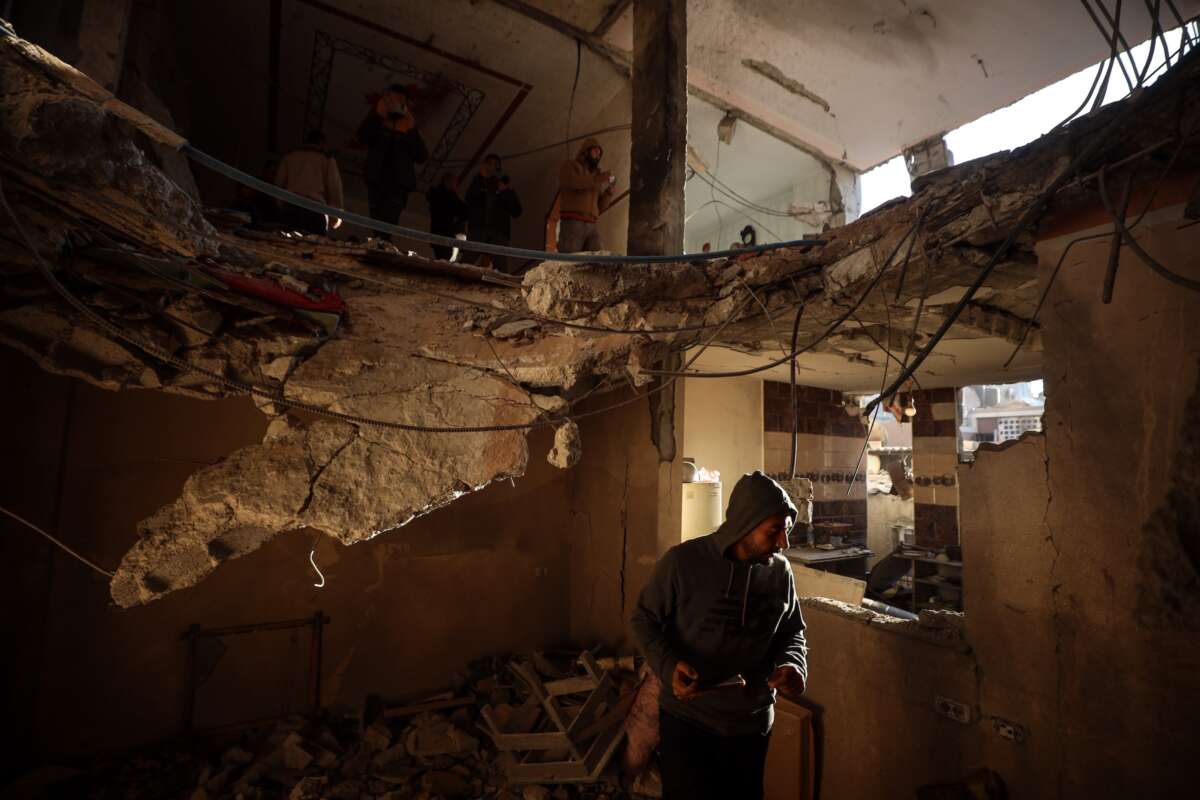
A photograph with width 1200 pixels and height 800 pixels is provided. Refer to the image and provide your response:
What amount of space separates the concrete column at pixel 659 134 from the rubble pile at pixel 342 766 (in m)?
3.88

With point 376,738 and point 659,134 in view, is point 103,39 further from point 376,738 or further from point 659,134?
point 376,738

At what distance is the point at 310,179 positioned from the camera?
4184 mm

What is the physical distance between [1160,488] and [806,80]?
559 centimetres

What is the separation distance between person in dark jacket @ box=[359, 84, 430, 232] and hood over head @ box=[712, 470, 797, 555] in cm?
410

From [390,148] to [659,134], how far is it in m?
2.46

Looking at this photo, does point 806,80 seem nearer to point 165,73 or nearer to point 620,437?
point 620,437

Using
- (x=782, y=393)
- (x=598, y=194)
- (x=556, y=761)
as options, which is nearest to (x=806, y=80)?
(x=598, y=194)

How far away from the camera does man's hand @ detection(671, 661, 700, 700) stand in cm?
192

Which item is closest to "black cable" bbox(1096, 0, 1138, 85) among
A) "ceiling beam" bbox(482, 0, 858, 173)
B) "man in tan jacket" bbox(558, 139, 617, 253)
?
"man in tan jacket" bbox(558, 139, 617, 253)

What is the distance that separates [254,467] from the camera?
8.90 ft

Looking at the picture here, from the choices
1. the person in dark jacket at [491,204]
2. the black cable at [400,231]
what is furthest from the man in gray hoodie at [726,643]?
the person in dark jacket at [491,204]

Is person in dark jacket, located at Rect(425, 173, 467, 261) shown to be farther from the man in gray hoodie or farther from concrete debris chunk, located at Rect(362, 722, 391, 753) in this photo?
the man in gray hoodie

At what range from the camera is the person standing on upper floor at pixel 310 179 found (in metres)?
4.16

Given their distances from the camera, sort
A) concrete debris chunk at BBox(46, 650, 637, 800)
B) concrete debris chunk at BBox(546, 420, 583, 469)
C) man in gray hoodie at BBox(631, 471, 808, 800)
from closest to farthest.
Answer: man in gray hoodie at BBox(631, 471, 808, 800)
concrete debris chunk at BBox(546, 420, 583, 469)
concrete debris chunk at BBox(46, 650, 637, 800)
